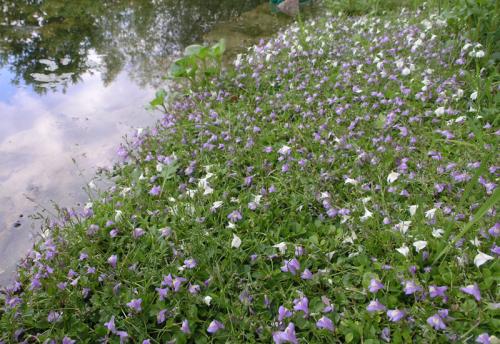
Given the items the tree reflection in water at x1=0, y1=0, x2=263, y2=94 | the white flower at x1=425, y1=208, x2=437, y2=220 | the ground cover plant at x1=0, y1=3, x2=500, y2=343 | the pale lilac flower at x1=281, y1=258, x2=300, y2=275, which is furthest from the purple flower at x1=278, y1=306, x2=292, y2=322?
the tree reflection in water at x1=0, y1=0, x2=263, y2=94

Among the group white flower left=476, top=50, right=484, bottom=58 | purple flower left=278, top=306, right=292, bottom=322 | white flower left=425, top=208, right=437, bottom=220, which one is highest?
white flower left=476, top=50, right=484, bottom=58

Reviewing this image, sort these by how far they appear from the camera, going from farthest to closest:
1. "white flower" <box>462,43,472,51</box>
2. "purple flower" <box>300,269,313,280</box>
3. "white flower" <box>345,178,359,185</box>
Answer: "white flower" <box>462,43,472,51</box> → "white flower" <box>345,178,359,185</box> → "purple flower" <box>300,269,313,280</box>

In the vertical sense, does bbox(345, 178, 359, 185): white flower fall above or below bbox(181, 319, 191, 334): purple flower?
above

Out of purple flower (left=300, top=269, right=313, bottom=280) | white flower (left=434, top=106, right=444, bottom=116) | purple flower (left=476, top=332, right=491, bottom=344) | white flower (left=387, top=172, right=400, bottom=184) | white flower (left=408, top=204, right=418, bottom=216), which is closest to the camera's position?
purple flower (left=476, top=332, right=491, bottom=344)

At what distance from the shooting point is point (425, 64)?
4.18 meters

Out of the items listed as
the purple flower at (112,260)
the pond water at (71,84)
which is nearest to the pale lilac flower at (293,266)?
the purple flower at (112,260)

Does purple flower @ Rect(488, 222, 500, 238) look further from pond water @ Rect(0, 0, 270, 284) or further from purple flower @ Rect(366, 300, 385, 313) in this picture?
pond water @ Rect(0, 0, 270, 284)

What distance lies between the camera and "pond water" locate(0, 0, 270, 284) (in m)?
3.60

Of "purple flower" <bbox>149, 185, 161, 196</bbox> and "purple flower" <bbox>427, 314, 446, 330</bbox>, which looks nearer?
"purple flower" <bbox>427, 314, 446, 330</bbox>

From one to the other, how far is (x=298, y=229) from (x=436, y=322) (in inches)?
39.5

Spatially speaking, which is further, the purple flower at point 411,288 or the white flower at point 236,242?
the white flower at point 236,242

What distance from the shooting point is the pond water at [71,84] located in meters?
3.60

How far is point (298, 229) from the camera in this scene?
2611 mm

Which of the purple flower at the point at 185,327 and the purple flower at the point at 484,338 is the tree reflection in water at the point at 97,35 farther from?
the purple flower at the point at 484,338
